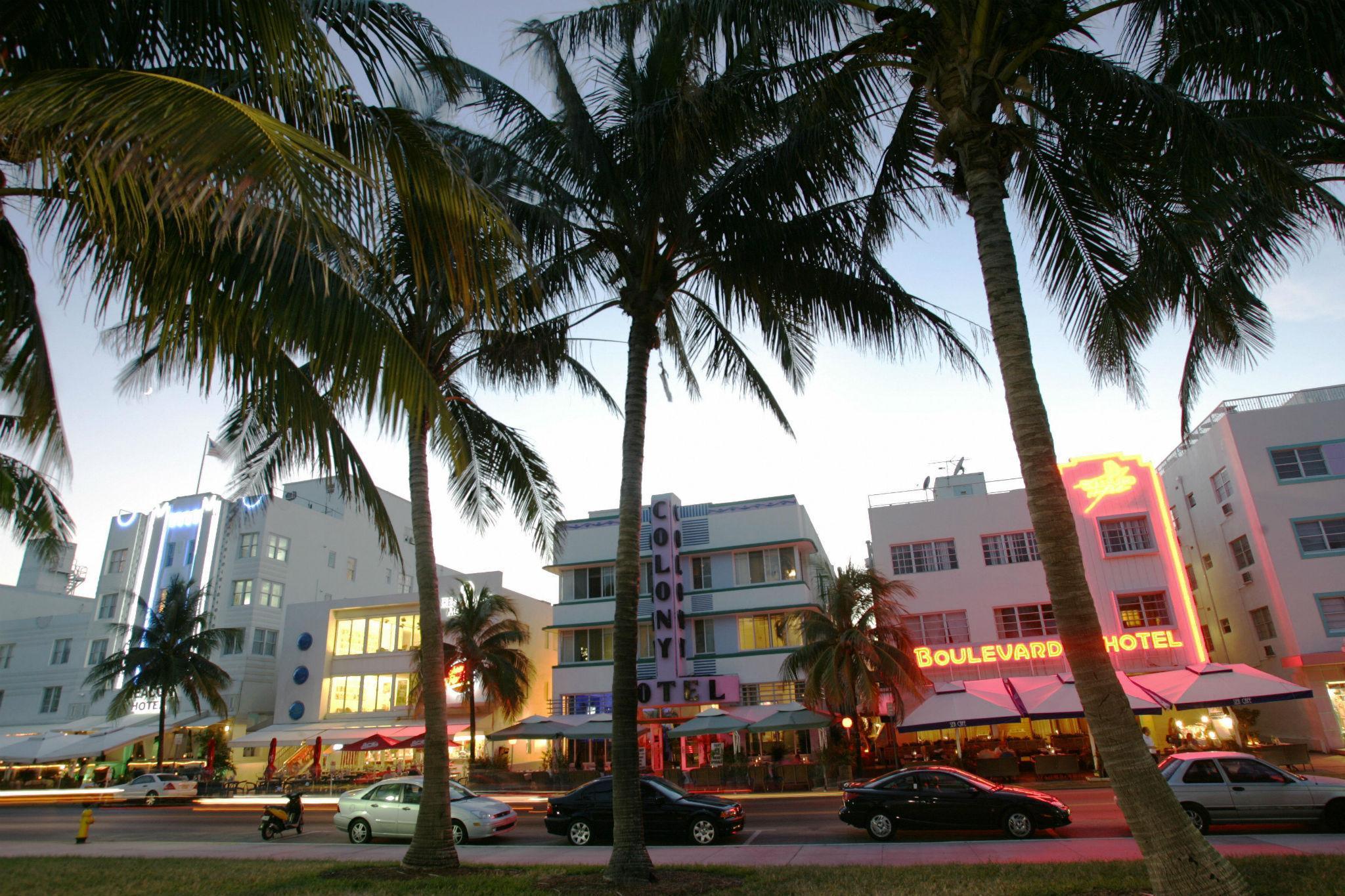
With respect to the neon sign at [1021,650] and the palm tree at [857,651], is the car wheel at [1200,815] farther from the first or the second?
the neon sign at [1021,650]

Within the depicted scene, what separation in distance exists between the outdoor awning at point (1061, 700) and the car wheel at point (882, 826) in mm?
9290

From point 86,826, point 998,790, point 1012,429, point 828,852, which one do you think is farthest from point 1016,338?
point 86,826

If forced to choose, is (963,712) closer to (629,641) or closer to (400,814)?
(400,814)

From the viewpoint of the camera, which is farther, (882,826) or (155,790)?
(155,790)

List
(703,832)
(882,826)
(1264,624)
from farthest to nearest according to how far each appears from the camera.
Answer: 1. (1264,624)
2. (703,832)
3. (882,826)

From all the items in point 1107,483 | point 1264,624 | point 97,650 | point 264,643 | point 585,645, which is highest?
point 1107,483

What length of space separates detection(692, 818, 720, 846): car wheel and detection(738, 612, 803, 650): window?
62.2ft

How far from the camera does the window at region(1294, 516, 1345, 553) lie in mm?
28891

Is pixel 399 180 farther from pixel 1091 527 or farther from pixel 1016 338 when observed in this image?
pixel 1091 527

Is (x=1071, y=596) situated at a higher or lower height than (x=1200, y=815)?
higher

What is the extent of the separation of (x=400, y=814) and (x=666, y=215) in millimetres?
14426

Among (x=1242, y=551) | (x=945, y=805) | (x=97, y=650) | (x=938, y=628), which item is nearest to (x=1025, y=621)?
(x=938, y=628)

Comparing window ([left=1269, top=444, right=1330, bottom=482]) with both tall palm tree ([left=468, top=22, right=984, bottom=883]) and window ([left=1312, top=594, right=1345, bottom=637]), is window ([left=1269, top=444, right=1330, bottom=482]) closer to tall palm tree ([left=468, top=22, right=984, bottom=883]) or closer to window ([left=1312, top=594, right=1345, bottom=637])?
window ([left=1312, top=594, right=1345, bottom=637])

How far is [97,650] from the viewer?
48.7m
